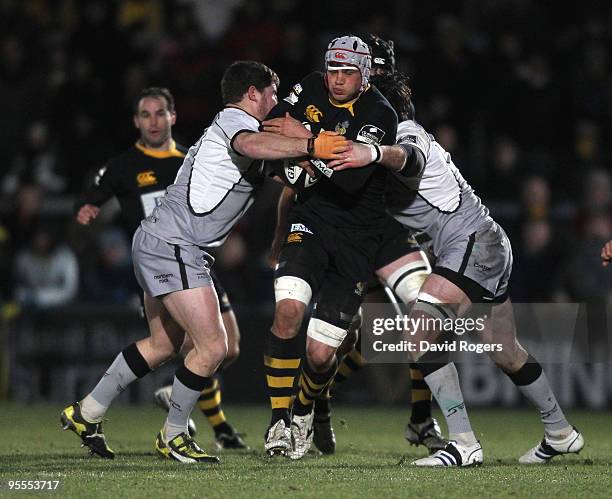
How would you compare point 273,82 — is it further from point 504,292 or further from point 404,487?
point 404,487

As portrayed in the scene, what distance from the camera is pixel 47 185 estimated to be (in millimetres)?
15062

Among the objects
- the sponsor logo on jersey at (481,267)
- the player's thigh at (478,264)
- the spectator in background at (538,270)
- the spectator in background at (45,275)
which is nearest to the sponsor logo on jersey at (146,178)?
the player's thigh at (478,264)

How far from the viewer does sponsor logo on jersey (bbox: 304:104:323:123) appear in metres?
7.72

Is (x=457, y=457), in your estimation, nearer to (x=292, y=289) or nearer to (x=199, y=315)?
(x=292, y=289)

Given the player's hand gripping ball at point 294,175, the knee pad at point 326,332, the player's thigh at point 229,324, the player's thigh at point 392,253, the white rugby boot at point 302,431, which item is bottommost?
the white rugby boot at point 302,431

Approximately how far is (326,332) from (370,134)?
1240 mm

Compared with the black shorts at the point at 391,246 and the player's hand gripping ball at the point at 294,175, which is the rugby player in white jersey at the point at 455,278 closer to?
the black shorts at the point at 391,246

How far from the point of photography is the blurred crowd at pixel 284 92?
13.2 m

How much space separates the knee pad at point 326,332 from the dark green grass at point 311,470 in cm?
74

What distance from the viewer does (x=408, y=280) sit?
8289 mm

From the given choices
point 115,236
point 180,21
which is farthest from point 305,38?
point 115,236

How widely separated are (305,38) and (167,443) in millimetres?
8734

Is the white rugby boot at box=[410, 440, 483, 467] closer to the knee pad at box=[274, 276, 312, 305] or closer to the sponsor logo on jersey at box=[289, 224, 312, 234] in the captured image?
the knee pad at box=[274, 276, 312, 305]

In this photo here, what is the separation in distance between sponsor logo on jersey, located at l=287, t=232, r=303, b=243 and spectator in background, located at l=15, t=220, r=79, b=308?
6.45 m
